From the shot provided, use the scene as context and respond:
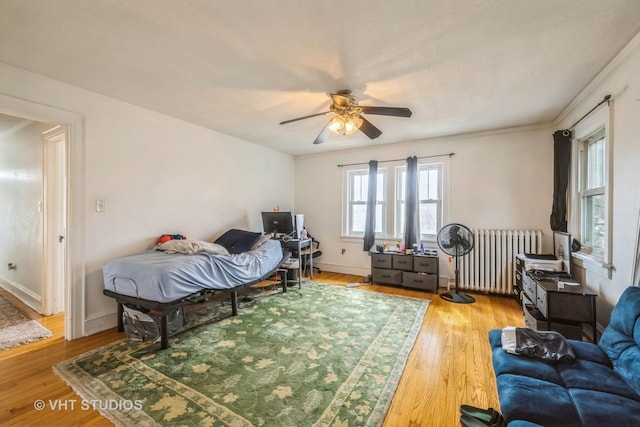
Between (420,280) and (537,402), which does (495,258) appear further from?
(537,402)

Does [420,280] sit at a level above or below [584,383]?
below

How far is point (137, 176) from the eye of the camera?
2.95 meters

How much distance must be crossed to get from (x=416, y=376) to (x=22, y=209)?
16.8 ft

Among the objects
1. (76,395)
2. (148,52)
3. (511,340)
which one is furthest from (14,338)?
(511,340)

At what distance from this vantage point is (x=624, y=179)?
201 centimetres

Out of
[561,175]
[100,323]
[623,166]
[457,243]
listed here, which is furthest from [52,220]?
[561,175]

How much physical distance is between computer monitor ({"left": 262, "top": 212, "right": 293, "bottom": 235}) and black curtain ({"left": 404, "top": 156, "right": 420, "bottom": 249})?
1949mm

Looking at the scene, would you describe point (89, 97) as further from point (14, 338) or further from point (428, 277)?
point (428, 277)

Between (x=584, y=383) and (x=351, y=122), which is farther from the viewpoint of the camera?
(x=351, y=122)

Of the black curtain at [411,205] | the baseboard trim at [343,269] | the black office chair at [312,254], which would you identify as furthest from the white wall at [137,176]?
the black curtain at [411,205]

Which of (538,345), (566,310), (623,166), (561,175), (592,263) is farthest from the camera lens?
(561,175)

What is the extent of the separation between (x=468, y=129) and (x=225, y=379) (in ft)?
13.8

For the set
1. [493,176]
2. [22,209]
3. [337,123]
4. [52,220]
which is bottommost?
[52,220]

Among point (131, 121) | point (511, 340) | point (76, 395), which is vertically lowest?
point (76, 395)
